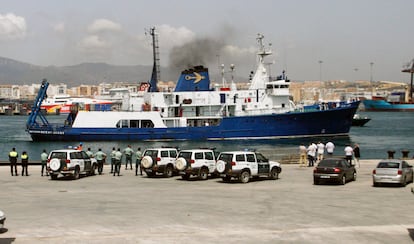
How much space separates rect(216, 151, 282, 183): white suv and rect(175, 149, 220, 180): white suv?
4.51ft

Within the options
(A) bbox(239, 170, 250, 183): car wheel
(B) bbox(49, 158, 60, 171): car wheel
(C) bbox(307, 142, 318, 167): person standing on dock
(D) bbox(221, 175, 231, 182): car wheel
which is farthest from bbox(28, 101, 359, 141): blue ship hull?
(A) bbox(239, 170, 250, 183): car wheel

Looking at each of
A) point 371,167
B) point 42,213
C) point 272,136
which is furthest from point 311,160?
point 272,136

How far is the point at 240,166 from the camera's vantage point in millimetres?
25922

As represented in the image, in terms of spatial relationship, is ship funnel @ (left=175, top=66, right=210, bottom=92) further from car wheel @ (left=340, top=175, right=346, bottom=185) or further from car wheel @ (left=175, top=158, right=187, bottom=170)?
car wheel @ (left=340, top=175, right=346, bottom=185)

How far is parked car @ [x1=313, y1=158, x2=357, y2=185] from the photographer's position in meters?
24.6

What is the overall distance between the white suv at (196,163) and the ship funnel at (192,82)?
137 feet

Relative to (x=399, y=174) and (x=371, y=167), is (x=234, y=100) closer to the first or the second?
(x=371, y=167)

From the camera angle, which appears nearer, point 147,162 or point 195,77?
point 147,162

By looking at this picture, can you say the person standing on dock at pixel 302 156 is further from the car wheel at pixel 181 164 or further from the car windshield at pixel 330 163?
the car wheel at pixel 181 164

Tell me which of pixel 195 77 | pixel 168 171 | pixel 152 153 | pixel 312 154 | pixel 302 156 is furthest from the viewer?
pixel 195 77

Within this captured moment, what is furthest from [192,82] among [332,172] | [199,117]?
[332,172]

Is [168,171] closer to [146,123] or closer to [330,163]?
[330,163]

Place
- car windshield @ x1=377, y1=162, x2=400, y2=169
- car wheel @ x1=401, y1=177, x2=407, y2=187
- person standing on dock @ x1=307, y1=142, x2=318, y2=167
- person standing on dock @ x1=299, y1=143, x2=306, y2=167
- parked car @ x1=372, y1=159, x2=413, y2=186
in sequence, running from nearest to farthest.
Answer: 1. parked car @ x1=372, y1=159, x2=413, y2=186
2. car wheel @ x1=401, y1=177, x2=407, y2=187
3. car windshield @ x1=377, y1=162, x2=400, y2=169
4. person standing on dock @ x1=307, y1=142, x2=318, y2=167
5. person standing on dock @ x1=299, y1=143, x2=306, y2=167

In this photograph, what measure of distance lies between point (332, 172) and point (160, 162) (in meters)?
8.62
